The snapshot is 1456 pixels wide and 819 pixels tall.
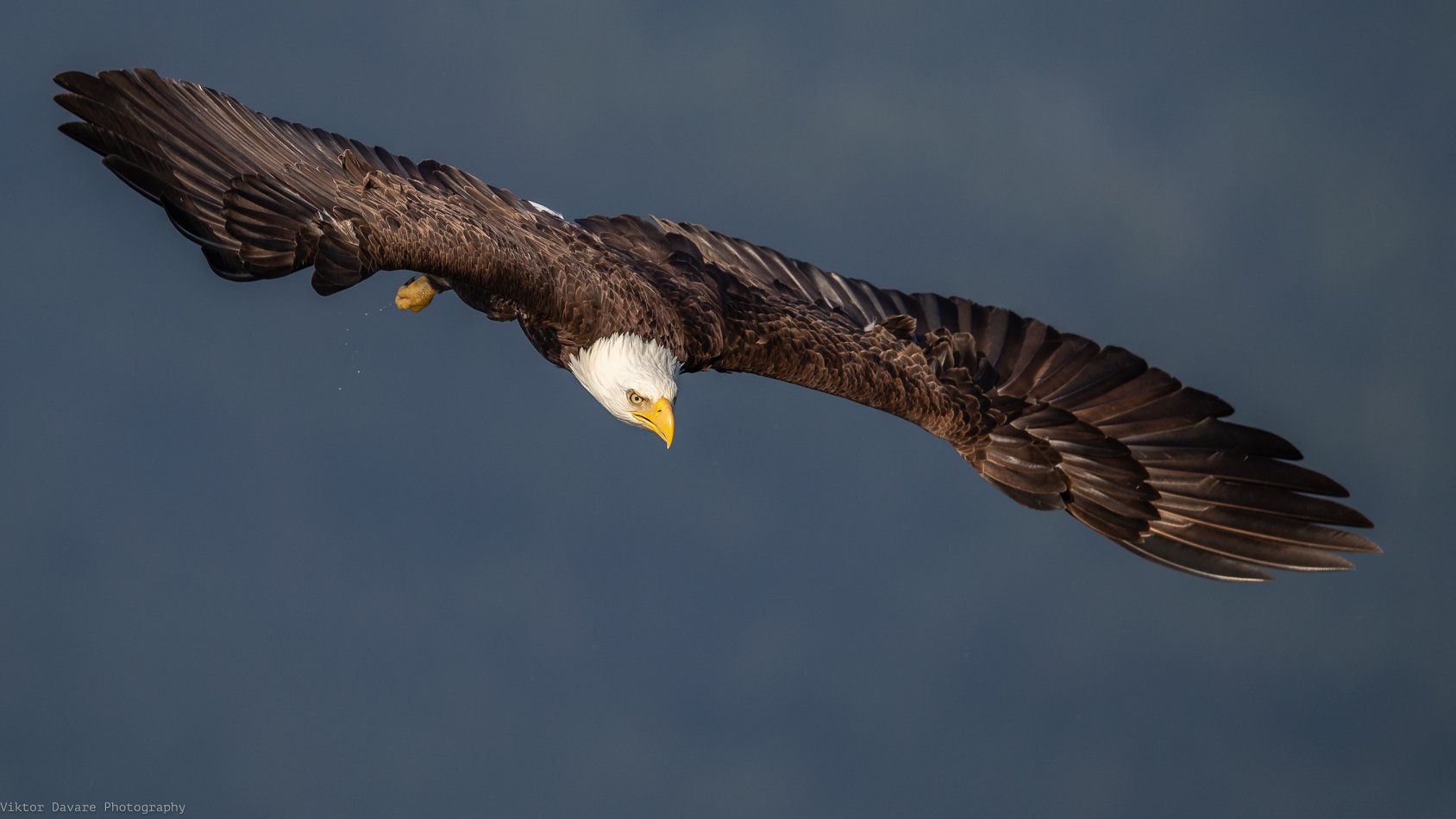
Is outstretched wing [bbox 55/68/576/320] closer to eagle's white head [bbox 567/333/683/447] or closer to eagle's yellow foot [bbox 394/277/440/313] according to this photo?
eagle's white head [bbox 567/333/683/447]

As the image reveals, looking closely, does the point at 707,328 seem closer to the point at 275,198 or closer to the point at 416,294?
the point at 416,294

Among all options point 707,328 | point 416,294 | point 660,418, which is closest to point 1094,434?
point 707,328

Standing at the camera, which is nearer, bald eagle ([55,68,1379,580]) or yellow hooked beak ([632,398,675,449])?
bald eagle ([55,68,1379,580])

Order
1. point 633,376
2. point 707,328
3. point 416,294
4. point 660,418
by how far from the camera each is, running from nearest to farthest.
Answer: point 633,376
point 660,418
point 707,328
point 416,294

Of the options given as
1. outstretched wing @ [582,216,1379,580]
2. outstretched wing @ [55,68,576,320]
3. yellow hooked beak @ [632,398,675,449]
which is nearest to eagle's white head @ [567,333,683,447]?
yellow hooked beak @ [632,398,675,449]

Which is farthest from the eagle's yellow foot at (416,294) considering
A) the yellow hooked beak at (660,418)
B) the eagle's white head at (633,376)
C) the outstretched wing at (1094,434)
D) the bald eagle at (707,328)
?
the yellow hooked beak at (660,418)

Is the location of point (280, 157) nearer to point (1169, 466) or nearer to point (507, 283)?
point (507, 283)
